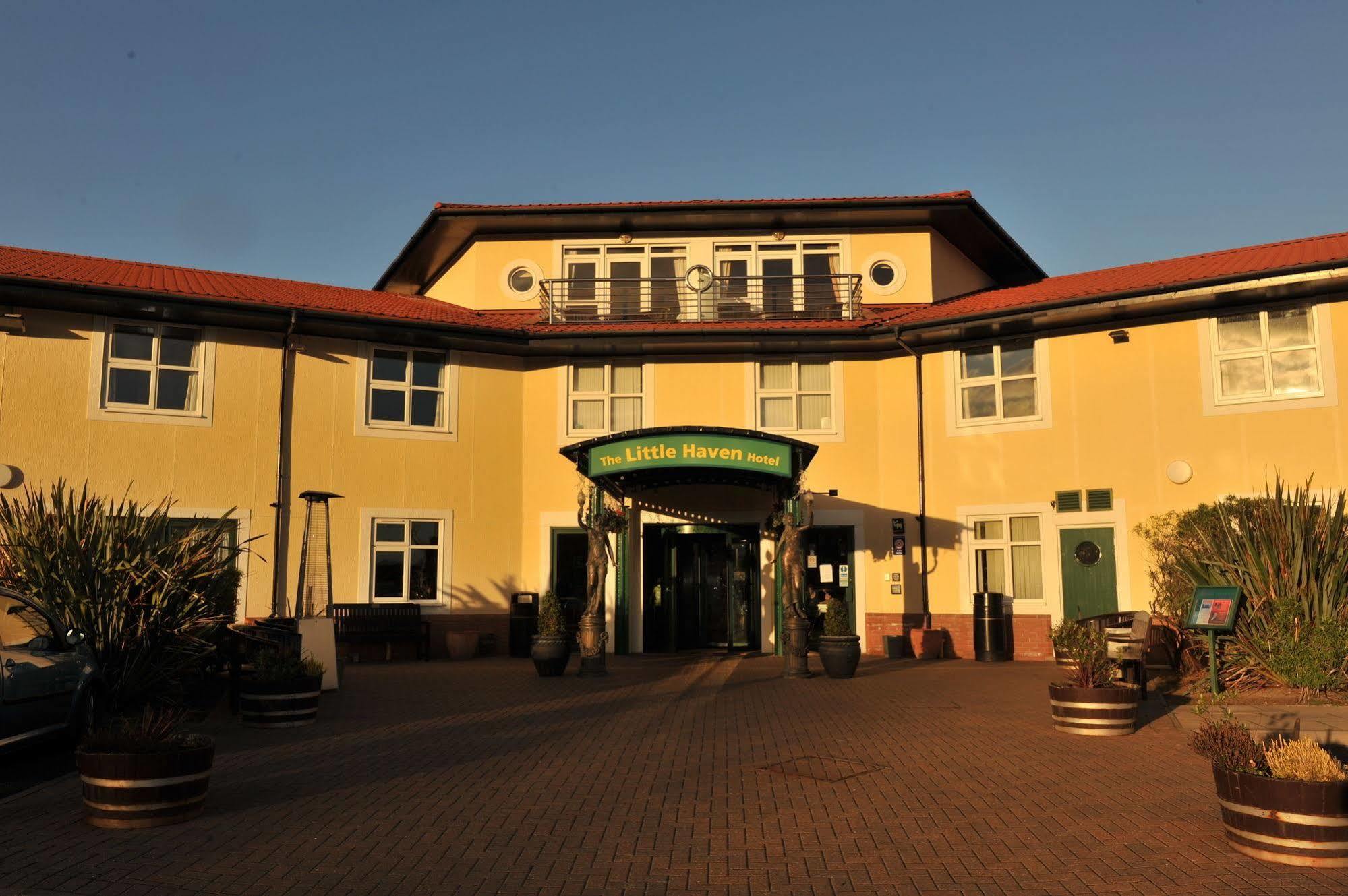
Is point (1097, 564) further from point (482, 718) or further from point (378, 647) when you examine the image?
point (378, 647)

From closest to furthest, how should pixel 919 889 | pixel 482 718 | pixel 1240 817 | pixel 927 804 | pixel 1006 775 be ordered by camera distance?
pixel 919 889
pixel 1240 817
pixel 927 804
pixel 1006 775
pixel 482 718

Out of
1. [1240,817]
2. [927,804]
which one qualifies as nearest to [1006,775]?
[927,804]

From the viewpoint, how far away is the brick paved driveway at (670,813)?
6008 millimetres

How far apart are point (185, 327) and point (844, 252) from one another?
1239 cm

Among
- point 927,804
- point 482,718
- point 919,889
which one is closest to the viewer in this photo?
point 919,889

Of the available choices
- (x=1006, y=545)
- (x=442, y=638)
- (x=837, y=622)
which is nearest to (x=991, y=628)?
(x=1006, y=545)

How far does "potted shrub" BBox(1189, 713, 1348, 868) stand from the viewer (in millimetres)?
6090

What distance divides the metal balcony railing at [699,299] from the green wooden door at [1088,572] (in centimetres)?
631

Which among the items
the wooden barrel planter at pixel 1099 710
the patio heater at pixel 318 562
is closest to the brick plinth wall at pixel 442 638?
the patio heater at pixel 318 562

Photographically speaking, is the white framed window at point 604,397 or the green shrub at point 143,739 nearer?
the green shrub at point 143,739

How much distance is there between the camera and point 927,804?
7738 mm

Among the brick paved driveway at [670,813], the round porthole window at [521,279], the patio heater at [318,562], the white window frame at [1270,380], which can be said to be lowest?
the brick paved driveway at [670,813]

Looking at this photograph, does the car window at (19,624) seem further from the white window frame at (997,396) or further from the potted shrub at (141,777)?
the white window frame at (997,396)

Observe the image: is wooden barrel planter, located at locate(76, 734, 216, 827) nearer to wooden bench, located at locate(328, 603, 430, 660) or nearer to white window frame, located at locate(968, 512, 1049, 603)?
wooden bench, located at locate(328, 603, 430, 660)
